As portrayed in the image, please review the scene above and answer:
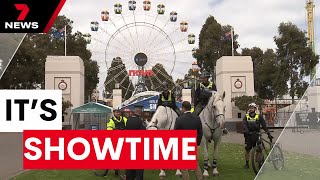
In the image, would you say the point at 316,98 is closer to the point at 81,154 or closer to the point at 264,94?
the point at 81,154

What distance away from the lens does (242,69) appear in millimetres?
38344

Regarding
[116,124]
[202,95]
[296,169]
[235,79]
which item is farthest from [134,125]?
[235,79]

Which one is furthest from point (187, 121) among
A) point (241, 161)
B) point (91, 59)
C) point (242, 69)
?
point (91, 59)

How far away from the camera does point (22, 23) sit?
958 centimetres

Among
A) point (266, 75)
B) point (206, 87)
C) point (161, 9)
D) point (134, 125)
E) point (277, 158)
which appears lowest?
point (277, 158)

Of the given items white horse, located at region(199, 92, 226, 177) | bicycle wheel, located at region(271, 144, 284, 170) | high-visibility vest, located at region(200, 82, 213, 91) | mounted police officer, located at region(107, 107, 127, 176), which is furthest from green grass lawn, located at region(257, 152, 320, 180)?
mounted police officer, located at region(107, 107, 127, 176)

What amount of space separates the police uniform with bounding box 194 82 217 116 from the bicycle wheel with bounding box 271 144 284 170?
5325 millimetres

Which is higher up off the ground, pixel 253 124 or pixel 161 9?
pixel 161 9

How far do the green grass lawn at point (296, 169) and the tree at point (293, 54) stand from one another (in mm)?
41123

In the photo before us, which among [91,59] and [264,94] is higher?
[91,59]

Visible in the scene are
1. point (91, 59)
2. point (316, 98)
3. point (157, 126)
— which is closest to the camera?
point (316, 98)

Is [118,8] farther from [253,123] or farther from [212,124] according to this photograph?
[212,124]

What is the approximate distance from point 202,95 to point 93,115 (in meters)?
20.4

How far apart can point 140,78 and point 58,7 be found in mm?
49315
